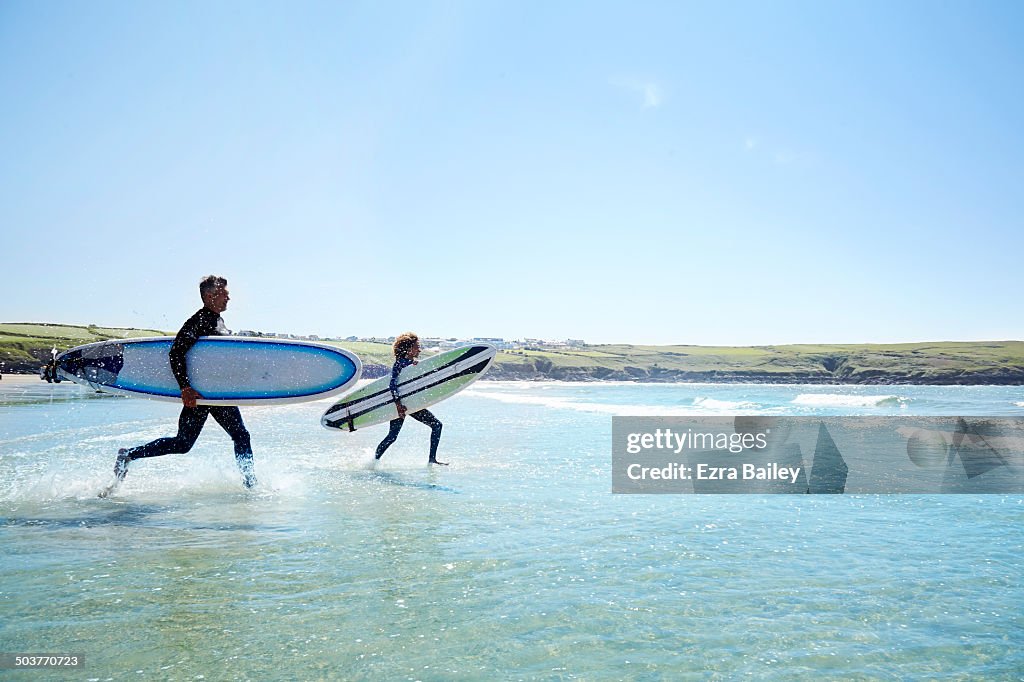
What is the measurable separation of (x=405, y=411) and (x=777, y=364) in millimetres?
141950

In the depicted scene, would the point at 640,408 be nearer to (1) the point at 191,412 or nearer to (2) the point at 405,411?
(2) the point at 405,411

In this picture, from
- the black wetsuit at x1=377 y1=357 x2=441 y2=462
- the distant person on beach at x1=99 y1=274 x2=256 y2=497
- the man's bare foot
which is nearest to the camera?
the distant person on beach at x1=99 y1=274 x2=256 y2=497

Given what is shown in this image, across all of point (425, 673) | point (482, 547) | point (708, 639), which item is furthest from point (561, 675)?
point (482, 547)

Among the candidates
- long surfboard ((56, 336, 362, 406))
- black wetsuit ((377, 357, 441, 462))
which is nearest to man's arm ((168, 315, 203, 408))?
long surfboard ((56, 336, 362, 406))

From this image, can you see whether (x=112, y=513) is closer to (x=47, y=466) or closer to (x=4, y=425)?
(x=47, y=466)

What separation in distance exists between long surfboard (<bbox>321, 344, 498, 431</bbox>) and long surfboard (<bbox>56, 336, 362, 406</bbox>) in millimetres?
3202

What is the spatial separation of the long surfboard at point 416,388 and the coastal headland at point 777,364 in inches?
3004

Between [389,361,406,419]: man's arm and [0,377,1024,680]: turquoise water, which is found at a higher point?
[389,361,406,419]: man's arm

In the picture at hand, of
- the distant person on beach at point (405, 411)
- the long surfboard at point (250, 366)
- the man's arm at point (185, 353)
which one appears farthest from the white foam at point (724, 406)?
the man's arm at point (185, 353)

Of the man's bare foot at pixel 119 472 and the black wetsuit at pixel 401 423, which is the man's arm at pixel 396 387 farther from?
the man's bare foot at pixel 119 472

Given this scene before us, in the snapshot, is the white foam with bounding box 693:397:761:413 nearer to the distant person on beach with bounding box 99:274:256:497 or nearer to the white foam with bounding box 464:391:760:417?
the white foam with bounding box 464:391:760:417

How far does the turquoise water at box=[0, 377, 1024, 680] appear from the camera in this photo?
12.9 feet

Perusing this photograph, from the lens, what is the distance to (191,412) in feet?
27.3

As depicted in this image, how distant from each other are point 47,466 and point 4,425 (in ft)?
30.6
